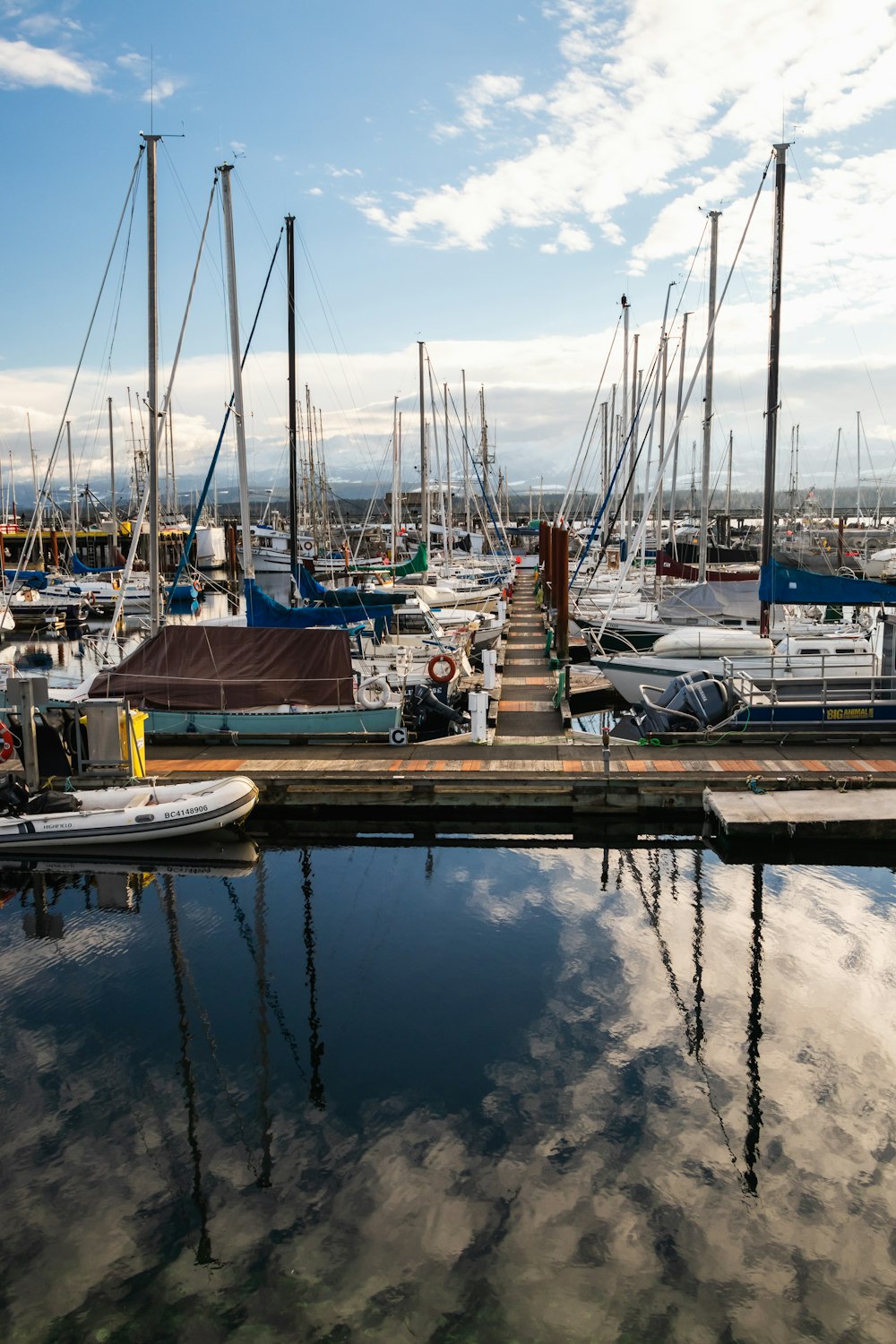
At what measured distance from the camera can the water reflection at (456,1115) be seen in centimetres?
679

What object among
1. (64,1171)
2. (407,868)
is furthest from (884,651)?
(64,1171)

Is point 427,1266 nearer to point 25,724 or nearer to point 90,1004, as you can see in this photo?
point 90,1004

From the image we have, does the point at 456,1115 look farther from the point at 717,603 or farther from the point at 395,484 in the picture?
the point at 395,484

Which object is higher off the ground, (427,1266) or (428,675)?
(428,675)

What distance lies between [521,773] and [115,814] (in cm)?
708

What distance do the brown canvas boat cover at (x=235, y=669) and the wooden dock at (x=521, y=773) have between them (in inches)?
42.6

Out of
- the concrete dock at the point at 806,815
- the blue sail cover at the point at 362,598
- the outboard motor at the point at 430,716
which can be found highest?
the blue sail cover at the point at 362,598

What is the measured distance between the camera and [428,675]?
73.2 ft

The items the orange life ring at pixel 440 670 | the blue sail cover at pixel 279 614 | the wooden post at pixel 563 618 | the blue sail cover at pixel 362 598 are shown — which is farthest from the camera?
the wooden post at pixel 563 618

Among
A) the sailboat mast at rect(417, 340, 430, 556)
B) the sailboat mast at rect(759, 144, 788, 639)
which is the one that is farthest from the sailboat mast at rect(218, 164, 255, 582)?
the sailboat mast at rect(417, 340, 430, 556)

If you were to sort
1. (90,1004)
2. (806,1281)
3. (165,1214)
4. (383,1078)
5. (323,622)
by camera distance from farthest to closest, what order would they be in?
(323,622) < (90,1004) < (383,1078) < (165,1214) < (806,1281)

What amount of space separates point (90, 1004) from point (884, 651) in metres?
17.1

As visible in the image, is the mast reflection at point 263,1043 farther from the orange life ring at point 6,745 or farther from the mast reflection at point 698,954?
the orange life ring at point 6,745

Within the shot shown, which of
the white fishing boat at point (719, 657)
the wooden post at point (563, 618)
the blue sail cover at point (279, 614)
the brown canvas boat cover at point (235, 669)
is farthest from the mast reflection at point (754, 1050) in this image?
the wooden post at point (563, 618)
